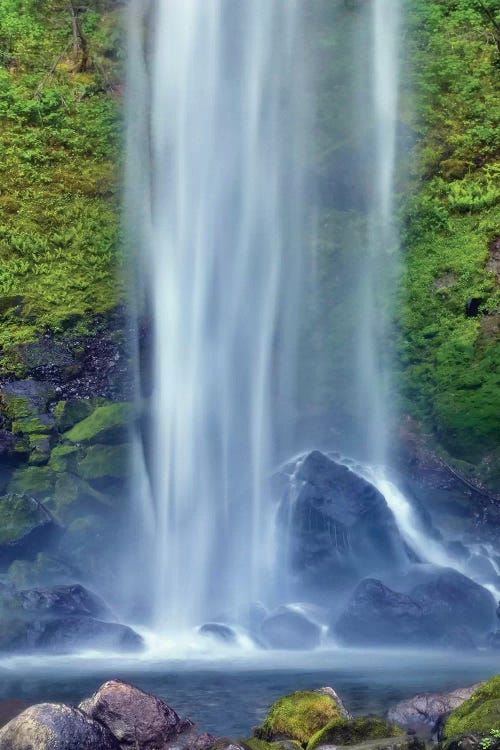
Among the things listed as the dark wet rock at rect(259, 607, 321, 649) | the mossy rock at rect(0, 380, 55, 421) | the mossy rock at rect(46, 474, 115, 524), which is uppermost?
the mossy rock at rect(0, 380, 55, 421)

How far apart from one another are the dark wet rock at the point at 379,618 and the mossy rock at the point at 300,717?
225 inches

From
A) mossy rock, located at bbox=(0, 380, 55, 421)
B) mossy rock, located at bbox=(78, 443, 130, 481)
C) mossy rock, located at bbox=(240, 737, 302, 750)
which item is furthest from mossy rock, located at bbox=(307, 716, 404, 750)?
mossy rock, located at bbox=(0, 380, 55, 421)

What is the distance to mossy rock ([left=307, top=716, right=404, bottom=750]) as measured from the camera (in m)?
6.79

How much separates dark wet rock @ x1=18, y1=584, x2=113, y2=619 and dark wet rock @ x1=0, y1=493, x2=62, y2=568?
1.85 meters

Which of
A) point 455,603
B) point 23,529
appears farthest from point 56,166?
point 455,603

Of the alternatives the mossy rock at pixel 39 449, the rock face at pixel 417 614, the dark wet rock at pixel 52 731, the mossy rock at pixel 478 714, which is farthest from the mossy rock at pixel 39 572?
the mossy rock at pixel 478 714

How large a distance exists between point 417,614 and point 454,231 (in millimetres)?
10036

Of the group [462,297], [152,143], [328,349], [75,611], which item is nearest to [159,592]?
[75,611]

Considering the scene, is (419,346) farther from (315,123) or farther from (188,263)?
(315,123)

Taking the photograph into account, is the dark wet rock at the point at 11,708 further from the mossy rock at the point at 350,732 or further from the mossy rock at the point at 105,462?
the mossy rock at the point at 105,462

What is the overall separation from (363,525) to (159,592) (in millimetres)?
3619

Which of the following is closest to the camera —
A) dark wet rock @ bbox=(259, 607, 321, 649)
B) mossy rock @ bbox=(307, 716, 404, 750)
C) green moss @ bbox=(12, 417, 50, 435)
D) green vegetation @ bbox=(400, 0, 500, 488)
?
mossy rock @ bbox=(307, 716, 404, 750)

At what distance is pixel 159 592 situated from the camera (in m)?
15.7

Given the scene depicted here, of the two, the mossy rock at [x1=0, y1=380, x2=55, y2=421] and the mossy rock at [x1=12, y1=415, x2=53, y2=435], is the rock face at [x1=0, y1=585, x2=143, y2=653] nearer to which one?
the mossy rock at [x1=12, y1=415, x2=53, y2=435]
